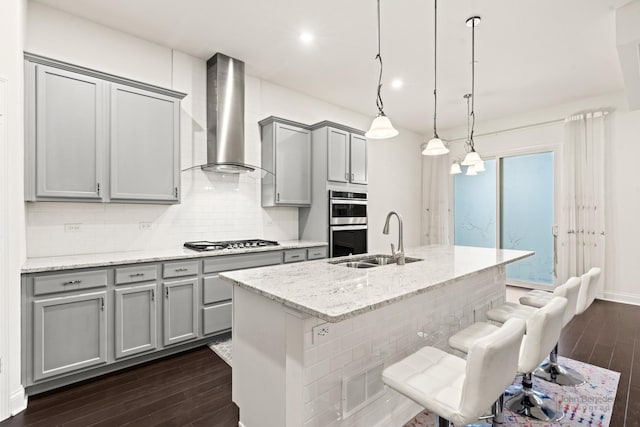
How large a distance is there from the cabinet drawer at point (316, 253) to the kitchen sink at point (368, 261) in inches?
52.1

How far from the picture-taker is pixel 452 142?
669 centimetres

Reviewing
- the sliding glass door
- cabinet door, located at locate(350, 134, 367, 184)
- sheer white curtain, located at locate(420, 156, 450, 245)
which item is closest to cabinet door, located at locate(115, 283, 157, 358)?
cabinet door, located at locate(350, 134, 367, 184)

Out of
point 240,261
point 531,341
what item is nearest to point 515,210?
point 531,341

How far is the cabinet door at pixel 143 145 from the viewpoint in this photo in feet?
9.37

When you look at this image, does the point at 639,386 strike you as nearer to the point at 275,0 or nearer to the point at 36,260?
the point at 275,0

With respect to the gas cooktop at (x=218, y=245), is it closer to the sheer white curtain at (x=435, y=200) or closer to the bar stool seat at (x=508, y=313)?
the bar stool seat at (x=508, y=313)

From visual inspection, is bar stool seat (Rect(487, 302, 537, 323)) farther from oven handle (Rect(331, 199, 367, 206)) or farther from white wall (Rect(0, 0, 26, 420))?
white wall (Rect(0, 0, 26, 420))

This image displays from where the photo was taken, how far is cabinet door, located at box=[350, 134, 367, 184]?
4641mm

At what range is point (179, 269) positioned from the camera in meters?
2.93

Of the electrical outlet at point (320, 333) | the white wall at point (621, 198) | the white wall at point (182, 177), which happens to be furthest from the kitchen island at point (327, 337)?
the white wall at point (621, 198)

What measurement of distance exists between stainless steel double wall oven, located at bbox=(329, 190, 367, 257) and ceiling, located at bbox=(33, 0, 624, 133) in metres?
1.60

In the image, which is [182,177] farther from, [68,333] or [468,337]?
[468,337]

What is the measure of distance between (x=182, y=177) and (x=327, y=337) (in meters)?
2.72

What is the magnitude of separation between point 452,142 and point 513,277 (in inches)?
114
